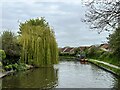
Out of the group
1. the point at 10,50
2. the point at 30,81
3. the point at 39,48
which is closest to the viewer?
the point at 30,81

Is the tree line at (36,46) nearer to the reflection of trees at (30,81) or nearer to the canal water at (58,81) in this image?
the canal water at (58,81)

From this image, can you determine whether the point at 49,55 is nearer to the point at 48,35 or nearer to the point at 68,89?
the point at 48,35

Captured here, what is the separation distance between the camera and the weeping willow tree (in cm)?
3328

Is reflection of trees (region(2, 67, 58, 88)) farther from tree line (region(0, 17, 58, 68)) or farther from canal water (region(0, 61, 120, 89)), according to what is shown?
tree line (region(0, 17, 58, 68))

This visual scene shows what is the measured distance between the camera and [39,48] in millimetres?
33750

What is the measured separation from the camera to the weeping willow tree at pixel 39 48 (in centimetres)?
3328

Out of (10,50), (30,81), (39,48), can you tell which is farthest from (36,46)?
(30,81)

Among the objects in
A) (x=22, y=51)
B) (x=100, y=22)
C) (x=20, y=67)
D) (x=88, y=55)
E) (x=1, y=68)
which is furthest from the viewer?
(x=88, y=55)

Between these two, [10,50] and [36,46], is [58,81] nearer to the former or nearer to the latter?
[10,50]

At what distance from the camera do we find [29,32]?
115ft

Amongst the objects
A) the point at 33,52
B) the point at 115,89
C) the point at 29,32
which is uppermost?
the point at 29,32

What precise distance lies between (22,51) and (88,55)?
45.1 metres

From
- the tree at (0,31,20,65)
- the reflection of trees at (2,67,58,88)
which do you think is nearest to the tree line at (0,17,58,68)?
the tree at (0,31,20,65)

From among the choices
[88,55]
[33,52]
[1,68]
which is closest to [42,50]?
[33,52]
